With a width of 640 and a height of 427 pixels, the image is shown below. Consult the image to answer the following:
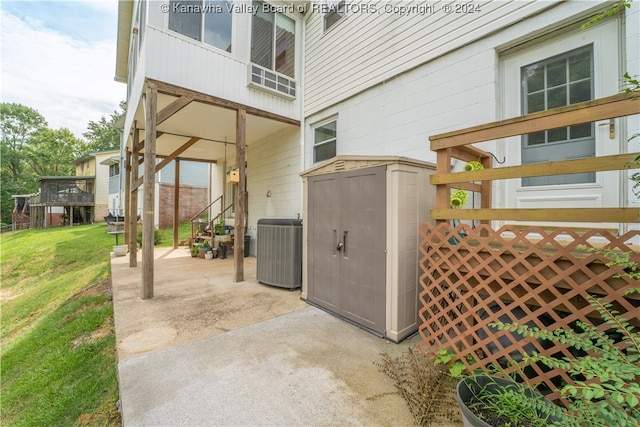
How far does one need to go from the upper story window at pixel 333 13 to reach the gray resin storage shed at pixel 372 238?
12.7 ft

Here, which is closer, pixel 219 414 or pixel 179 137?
pixel 219 414

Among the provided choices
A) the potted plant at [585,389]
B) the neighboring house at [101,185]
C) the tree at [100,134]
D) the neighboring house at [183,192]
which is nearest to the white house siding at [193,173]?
the neighboring house at [183,192]

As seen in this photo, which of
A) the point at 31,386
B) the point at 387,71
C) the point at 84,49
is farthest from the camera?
the point at 84,49

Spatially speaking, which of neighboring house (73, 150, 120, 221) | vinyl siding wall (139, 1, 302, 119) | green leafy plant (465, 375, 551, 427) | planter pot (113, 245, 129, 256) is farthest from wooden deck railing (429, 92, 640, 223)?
neighboring house (73, 150, 120, 221)

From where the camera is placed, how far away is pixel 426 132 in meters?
3.82

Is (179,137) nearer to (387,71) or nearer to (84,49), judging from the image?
(387,71)

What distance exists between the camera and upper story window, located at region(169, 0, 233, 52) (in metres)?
4.52

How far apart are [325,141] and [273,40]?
267 centimetres

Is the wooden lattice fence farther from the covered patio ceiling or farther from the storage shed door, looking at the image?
the covered patio ceiling

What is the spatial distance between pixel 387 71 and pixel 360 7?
1.55 meters

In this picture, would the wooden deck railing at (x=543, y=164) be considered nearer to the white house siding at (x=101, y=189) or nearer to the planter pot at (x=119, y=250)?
the planter pot at (x=119, y=250)

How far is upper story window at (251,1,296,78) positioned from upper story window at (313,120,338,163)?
1614mm

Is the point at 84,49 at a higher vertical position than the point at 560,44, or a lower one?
higher

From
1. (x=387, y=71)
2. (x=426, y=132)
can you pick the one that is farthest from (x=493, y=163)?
(x=387, y=71)
